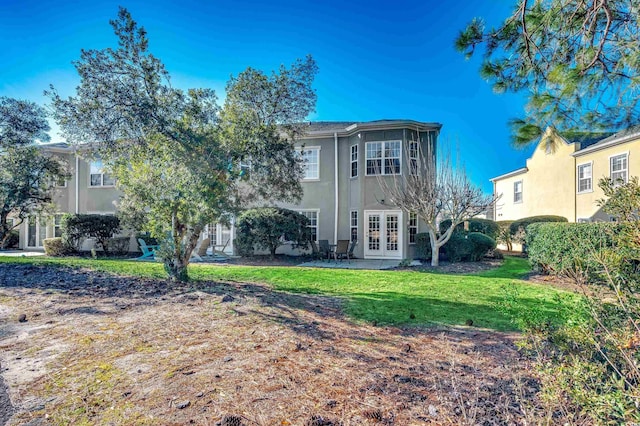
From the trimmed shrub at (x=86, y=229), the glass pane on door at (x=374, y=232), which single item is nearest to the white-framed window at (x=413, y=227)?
the glass pane on door at (x=374, y=232)

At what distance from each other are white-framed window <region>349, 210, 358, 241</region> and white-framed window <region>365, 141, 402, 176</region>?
2103 mm

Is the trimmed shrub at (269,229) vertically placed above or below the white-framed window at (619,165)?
below

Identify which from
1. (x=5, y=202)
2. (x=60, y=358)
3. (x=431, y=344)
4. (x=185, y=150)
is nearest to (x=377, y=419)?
(x=431, y=344)

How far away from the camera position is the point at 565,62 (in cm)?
475

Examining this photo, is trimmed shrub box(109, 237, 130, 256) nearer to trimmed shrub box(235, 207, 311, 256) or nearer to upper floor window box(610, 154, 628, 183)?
trimmed shrub box(235, 207, 311, 256)

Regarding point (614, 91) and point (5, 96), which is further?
point (5, 96)

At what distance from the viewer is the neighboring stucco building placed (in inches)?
623

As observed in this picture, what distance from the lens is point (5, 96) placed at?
13023 mm

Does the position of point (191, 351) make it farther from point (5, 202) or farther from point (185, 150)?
point (5, 202)

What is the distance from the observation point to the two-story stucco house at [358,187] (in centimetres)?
1499

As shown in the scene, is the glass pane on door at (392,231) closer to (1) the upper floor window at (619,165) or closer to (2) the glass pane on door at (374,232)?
(2) the glass pane on door at (374,232)

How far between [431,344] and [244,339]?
232cm

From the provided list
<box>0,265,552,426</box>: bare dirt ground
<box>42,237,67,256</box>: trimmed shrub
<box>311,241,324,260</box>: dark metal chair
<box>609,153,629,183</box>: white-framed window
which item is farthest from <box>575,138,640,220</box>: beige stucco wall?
<box>42,237,67,256</box>: trimmed shrub

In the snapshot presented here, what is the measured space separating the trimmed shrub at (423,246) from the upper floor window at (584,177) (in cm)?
1059
